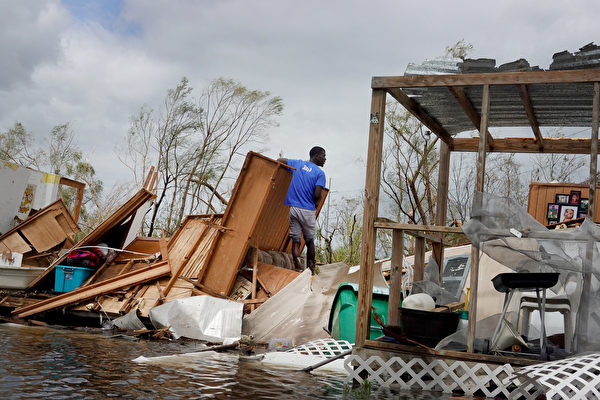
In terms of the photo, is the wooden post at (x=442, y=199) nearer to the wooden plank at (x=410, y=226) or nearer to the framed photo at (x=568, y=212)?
the wooden plank at (x=410, y=226)

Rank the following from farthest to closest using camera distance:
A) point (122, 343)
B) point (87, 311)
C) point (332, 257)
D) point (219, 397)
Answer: point (332, 257)
point (87, 311)
point (122, 343)
point (219, 397)

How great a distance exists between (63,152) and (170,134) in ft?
34.0

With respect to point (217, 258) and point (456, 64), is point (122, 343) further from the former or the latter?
point (456, 64)

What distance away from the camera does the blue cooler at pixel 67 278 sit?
1009cm

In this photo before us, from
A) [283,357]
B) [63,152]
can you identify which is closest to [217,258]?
[283,357]

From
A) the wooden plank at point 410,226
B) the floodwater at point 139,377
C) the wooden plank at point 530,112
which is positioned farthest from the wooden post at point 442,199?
the floodwater at point 139,377

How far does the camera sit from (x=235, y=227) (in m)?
9.55

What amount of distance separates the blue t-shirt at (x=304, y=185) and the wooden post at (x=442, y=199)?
223 centimetres

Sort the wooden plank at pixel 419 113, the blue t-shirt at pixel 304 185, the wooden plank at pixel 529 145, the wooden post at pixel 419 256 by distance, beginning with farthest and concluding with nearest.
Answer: the blue t-shirt at pixel 304 185 < the wooden plank at pixel 529 145 < the wooden post at pixel 419 256 < the wooden plank at pixel 419 113

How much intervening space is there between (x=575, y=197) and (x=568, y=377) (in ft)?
23.4

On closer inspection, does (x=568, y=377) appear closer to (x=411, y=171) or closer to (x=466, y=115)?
(x=466, y=115)

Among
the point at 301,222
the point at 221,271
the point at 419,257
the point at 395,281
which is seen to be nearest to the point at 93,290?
the point at 221,271

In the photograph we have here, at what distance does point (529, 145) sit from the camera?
786cm

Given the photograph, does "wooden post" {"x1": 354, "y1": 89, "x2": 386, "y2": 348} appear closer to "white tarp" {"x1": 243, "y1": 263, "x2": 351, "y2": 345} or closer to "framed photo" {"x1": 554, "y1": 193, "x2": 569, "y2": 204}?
"white tarp" {"x1": 243, "y1": 263, "x2": 351, "y2": 345}
